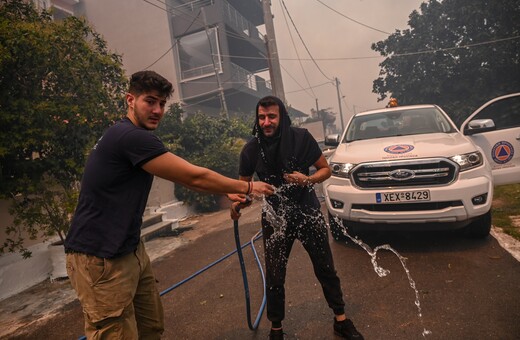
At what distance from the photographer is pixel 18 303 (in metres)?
4.54

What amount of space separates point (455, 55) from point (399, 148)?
17.6 metres

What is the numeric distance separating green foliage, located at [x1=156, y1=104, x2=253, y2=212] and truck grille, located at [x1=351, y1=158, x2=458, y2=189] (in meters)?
6.72

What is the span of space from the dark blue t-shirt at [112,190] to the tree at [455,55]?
18.9 meters

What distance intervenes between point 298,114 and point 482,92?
1463 inches

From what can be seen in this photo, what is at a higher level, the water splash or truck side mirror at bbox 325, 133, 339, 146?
truck side mirror at bbox 325, 133, 339, 146

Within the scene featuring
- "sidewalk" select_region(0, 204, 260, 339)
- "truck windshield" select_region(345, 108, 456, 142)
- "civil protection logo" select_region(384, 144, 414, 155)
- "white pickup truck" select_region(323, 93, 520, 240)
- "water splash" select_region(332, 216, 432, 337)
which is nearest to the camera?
"water splash" select_region(332, 216, 432, 337)

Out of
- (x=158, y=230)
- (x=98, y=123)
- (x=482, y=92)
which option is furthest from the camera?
(x=482, y=92)

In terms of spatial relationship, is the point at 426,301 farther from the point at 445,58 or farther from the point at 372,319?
the point at 445,58

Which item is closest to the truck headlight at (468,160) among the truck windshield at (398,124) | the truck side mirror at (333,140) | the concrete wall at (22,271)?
the truck windshield at (398,124)

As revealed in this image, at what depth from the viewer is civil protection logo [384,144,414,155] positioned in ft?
13.3

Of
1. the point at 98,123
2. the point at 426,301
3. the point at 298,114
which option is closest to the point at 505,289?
the point at 426,301

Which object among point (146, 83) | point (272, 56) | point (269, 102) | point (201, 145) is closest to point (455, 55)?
point (272, 56)

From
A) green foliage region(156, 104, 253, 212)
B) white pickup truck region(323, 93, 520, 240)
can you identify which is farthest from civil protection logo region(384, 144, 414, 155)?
green foliage region(156, 104, 253, 212)

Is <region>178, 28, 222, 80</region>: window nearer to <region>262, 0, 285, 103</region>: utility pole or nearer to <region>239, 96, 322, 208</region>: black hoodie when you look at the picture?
<region>262, 0, 285, 103</region>: utility pole
